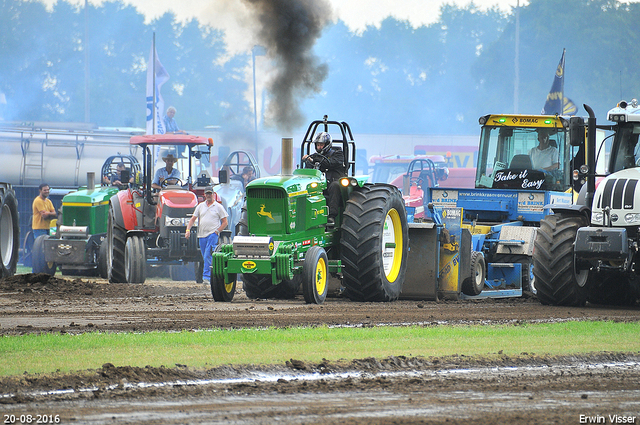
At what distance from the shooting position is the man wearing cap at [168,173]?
19250mm

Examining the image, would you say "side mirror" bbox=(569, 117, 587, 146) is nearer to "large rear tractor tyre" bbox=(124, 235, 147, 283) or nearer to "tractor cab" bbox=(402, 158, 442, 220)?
"large rear tractor tyre" bbox=(124, 235, 147, 283)

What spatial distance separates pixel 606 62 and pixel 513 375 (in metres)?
61.5

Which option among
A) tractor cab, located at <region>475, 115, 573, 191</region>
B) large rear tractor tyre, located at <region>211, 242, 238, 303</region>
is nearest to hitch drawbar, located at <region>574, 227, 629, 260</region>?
large rear tractor tyre, located at <region>211, 242, 238, 303</region>

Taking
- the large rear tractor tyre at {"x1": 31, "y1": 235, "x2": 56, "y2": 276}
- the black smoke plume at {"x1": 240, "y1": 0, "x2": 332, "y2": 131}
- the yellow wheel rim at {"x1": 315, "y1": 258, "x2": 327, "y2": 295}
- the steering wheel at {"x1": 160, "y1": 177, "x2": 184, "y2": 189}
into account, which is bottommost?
the large rear tractor tyre at {"x1": 31, "y1": 235, "x2": 56, "y2": 276}

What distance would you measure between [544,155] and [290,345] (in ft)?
29.9

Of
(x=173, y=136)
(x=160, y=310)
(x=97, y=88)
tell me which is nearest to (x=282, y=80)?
(x=173, y=136)

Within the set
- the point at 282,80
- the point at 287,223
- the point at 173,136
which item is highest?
the point at 282,80

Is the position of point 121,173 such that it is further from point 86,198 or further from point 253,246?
point 253,246

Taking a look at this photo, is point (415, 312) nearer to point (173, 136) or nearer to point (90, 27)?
point (173, 136)

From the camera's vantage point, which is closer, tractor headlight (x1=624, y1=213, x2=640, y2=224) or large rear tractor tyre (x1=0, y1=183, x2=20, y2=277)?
tractor headlight (x1=624, y1=213, x2=640, y2=224)

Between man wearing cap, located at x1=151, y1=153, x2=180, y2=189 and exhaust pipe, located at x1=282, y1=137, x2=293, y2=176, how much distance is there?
252 inches

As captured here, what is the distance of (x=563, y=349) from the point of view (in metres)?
8.69

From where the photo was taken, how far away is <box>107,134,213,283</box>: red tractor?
17672 millimetres

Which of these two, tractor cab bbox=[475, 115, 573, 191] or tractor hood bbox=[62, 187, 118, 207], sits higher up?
A: tractor cab bbox=[475, 115, 573, 191]
